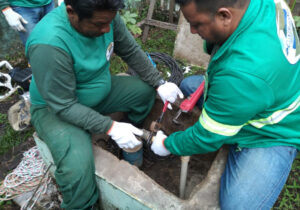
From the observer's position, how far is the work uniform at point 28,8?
2562 mm

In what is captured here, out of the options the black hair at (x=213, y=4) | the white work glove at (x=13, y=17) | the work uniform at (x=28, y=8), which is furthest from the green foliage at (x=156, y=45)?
the black hair at (x=213, y=4)

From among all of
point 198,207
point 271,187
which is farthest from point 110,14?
point 271,187

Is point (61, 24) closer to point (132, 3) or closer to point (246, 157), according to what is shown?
point (246, 157)

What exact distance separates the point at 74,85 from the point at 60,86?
0.35 feet

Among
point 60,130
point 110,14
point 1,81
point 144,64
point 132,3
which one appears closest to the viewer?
point 110,14

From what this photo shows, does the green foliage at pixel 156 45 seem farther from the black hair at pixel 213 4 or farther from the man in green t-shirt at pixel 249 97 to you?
the black hair at pixel 213 4

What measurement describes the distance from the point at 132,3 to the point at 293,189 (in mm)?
3721

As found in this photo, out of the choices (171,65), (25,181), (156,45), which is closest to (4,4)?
(25,181)

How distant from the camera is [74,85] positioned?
155cm

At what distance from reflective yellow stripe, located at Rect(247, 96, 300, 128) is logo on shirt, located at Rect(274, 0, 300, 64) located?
0.28 metres

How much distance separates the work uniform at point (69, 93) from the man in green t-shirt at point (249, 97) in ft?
1.93

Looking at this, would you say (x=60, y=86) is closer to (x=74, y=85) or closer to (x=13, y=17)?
(x=74, y=85)

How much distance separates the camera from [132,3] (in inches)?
166

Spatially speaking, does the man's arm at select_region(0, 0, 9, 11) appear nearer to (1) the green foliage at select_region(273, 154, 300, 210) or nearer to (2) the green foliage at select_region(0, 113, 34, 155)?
(2) the green foliage at select_region(0, 113, 34, 155)
